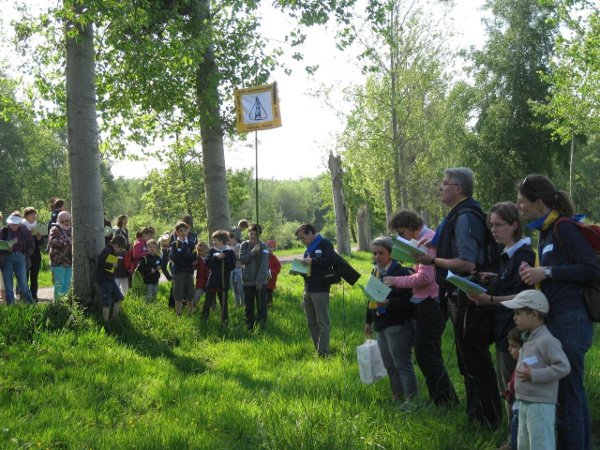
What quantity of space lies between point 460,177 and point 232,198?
31.6m

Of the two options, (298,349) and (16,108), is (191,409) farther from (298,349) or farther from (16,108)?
(16,108)

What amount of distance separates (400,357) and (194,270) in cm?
665

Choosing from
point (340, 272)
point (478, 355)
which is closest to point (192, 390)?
point (340, 272)

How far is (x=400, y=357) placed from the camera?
607cm

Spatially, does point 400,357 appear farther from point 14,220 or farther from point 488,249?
point 14,220

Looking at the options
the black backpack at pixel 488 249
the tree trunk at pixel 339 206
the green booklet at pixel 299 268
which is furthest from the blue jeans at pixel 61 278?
the tree trunk at pixel 339 206

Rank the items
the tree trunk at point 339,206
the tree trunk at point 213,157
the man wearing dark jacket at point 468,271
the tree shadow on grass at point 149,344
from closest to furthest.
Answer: the man wearing dark jacket at point 468,271 → the tree shadow on grass at point 149,344 → the tree trunk at point 213,157 → the tree trunk at point 339,206

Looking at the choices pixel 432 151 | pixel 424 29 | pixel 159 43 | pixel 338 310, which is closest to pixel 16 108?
pixel 159 43

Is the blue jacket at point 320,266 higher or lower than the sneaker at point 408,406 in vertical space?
higher

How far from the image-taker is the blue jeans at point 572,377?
13.4 ft

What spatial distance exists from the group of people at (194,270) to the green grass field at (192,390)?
48 centimetres

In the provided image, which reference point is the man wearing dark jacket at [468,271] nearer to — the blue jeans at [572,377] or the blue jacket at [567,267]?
the blue jacket at [567,267]

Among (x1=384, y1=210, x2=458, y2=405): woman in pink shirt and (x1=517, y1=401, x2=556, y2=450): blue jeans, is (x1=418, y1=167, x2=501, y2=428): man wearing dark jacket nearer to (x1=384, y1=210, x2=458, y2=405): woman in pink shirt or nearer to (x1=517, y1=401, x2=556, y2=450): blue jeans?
(x1=384, y1=210, x2=458, y2=405): woman in pink shirt

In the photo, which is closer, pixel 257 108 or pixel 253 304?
pixel 257 108
